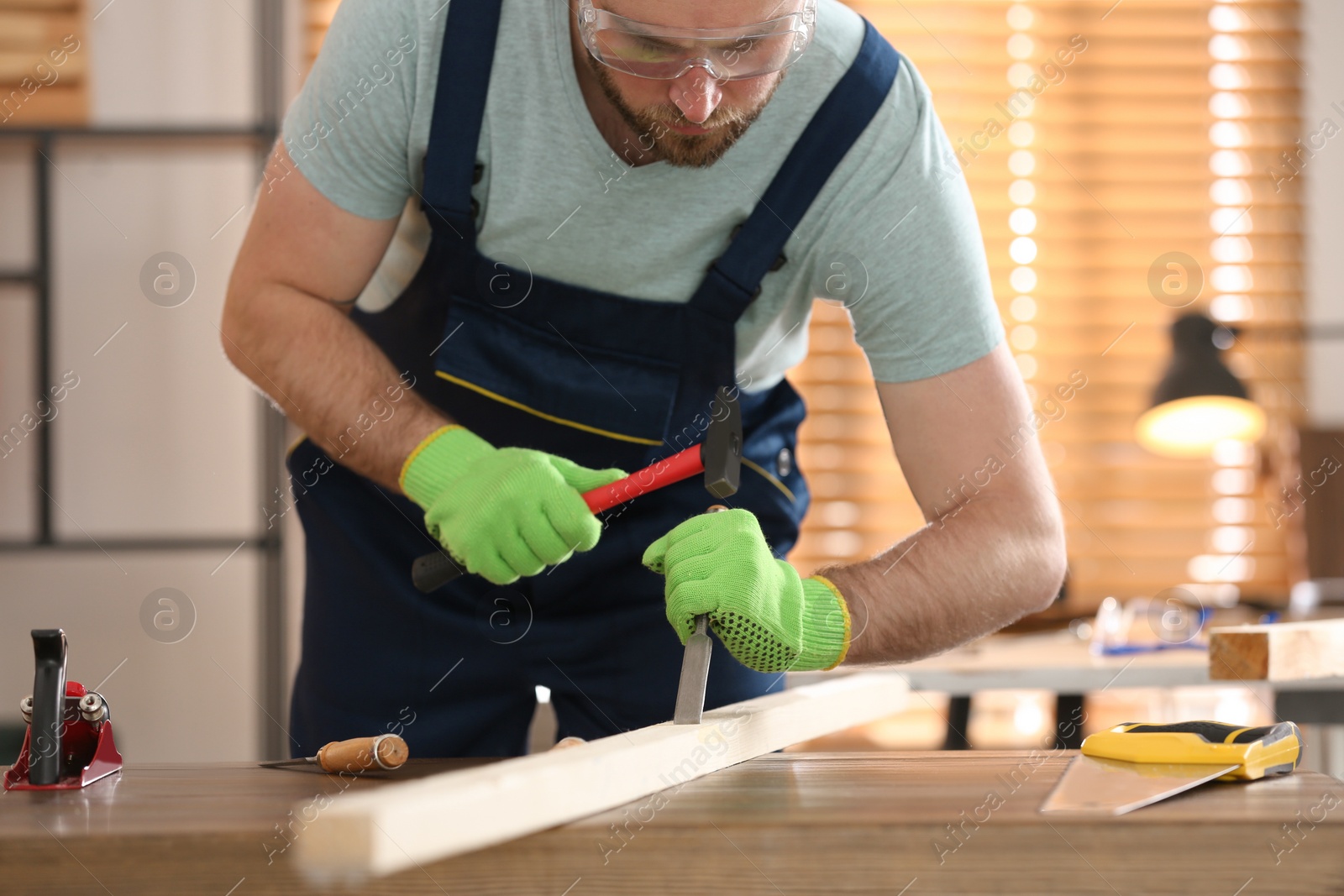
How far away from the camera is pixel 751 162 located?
1.15m

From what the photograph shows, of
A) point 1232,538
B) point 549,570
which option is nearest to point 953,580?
point 549,570

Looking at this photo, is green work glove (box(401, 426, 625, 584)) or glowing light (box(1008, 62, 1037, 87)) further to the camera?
glowing light (box(1008, 62, 1037, 87))

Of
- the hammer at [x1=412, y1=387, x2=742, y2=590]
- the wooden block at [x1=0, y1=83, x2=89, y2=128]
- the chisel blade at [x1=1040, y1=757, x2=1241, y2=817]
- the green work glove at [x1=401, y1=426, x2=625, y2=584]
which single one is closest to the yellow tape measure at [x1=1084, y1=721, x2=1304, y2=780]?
the chisel blade at [x1=1040, y1=757, x2=1241, y2=817]

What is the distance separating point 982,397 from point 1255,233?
214 centimetres

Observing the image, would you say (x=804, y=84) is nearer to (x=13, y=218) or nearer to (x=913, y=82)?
(x=913, y=82)

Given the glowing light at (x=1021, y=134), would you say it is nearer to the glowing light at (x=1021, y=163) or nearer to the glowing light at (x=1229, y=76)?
the glowing light at (x=1021, y=163)

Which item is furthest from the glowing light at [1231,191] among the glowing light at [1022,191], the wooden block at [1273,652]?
the wooden block at [1273,652]

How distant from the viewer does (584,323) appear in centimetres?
119

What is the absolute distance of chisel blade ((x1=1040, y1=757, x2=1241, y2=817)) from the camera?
26.3 inches

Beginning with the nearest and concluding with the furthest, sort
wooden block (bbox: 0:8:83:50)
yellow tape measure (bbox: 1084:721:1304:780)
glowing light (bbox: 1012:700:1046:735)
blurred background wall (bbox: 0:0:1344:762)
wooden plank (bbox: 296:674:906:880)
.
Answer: wooden plank (bbox: 296:674:906:880)
yellow tape measure (bbox: 1084:721:1304:780)
wooden block (bbox: 0:8:83:50)
blurred background wall (bbox: 0:0:1344:762)
glowing light (bbox: 1012:700:1046:735)

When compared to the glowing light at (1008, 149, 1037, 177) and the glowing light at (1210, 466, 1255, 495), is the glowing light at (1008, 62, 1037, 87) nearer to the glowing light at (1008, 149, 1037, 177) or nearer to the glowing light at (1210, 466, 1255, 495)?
the glowing light at (1008, 149, 1037, 177)

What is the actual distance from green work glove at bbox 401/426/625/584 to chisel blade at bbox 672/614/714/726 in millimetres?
150

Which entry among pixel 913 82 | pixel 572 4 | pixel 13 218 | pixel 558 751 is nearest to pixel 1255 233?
pixel 913 82

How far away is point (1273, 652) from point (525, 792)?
2.83 ft
